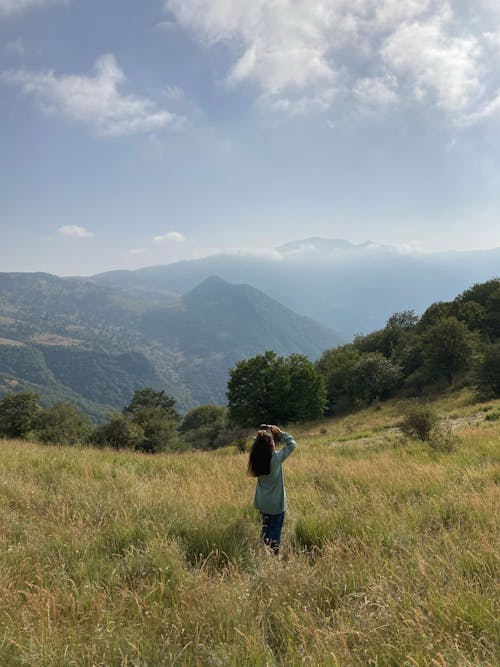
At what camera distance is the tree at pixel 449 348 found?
1463 inches

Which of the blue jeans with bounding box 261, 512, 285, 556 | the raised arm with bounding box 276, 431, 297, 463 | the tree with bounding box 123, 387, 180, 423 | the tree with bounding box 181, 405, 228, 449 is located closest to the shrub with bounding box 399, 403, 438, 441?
the raised arm with bounding box 276, 431, 297, 463

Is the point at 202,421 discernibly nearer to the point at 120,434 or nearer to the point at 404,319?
the point at 120,434

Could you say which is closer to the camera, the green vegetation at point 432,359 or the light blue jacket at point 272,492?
the light blue jacket at point 272,492

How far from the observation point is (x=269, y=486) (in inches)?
187

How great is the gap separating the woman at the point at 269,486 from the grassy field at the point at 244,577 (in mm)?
221

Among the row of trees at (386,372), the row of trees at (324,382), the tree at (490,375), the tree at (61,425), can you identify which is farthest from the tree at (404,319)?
the tree at (61,425)

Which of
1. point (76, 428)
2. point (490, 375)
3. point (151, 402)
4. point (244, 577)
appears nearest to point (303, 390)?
point (490, 375)

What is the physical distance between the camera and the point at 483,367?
96.7 feet

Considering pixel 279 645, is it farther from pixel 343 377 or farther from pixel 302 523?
pixel 343 377

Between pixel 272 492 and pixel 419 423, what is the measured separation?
934 centimetres

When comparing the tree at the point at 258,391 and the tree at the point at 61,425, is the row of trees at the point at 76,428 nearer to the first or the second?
the tree at the point at 61,425

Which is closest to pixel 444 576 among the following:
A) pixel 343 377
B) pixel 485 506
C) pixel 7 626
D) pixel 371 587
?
pixel 371 587

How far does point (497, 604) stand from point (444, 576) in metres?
0.47

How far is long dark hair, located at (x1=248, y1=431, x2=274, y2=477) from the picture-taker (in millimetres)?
4859
